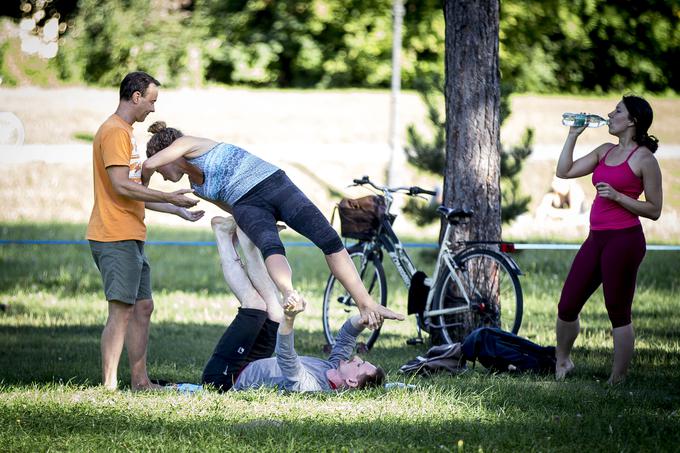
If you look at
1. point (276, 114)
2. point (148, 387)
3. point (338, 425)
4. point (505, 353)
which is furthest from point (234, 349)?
point (276, 114)

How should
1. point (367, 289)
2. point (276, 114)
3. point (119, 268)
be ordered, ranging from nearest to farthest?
point (119, 268) < point (367, 289) < point (276, 114)

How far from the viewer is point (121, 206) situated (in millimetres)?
6070

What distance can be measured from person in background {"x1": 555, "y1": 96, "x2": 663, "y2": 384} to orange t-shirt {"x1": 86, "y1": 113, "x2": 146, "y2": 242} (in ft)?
9.42

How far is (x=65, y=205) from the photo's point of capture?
1780cm

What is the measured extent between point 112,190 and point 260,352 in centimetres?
139

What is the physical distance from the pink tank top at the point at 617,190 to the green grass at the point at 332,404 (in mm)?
1025

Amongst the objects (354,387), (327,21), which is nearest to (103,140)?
(354,387)

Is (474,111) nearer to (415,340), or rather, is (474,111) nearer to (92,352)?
(415,340)

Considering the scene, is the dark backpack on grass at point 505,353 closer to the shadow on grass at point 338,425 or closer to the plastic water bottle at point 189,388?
the shadow on grass at point 338,425

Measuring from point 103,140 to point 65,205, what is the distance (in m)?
12.4

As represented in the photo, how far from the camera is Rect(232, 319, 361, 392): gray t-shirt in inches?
226

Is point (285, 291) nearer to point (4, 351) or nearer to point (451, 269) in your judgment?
point (451, 269)

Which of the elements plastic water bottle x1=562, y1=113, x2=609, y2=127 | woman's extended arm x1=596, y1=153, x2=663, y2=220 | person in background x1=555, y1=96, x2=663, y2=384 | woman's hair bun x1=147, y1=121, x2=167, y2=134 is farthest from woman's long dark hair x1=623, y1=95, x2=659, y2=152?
woman's hair bun x1=147, y1=121, x2=167, y2=134

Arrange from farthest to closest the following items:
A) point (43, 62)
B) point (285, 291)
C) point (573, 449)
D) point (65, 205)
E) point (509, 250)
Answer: point (43, 62) → point (65, 205) → point (509, 250) → point (285, 291) → point (573, 449)
